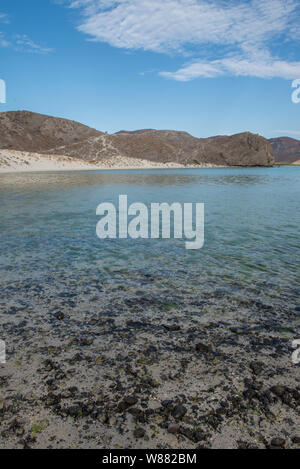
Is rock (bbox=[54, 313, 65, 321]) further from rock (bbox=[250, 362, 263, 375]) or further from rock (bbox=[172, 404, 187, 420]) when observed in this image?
rock (bbox=[250, 362, 263, 375])

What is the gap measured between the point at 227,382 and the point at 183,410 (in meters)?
0.94

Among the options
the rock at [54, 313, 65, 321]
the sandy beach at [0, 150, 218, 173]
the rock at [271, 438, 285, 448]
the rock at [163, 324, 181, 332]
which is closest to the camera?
the rock at [271, 438, 285, 448]

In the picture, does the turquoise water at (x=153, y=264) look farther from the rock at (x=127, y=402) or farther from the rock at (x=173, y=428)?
the rock at (x=173, y=428)

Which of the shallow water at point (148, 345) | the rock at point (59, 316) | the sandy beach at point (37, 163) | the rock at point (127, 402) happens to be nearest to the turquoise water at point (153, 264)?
the shallow water at point (148, 345)

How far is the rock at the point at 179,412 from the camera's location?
3.85 m

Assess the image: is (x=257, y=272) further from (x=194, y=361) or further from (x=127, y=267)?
(x=194, y=361)

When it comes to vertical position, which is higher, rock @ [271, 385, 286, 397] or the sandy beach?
the sandy beach

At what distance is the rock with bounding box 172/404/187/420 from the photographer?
3852 millimetres

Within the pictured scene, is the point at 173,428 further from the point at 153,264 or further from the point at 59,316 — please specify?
the point at 153,264

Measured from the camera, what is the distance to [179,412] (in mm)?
3900

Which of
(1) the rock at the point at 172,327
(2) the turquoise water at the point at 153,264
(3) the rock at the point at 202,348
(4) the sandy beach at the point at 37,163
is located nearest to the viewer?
(3) the rock at the point at 202,348

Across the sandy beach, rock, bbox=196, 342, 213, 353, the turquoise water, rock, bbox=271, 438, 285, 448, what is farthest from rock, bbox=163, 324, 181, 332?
the sandy beach

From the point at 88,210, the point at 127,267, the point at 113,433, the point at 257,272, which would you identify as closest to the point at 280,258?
the point at 257,272

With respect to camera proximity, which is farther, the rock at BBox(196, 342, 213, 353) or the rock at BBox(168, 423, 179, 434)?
the rock at BBox(196, 342, 213, 353)
